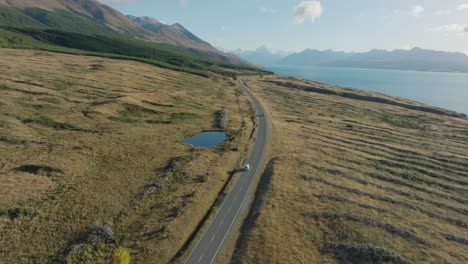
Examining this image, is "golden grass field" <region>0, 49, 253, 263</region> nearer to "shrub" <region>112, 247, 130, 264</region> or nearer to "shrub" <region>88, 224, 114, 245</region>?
"shrub" <region>112, 247, 130, 264</region>

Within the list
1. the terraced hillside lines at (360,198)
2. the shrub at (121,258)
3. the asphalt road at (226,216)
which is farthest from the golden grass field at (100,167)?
the terraced hillside lines at (360,198)

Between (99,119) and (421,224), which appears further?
(99,119)

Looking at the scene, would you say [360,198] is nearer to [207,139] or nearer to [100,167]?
[207,139]

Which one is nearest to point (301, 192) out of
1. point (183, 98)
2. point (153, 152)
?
point (153, 152)

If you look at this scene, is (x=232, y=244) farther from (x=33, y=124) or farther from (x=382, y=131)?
(x=382, y=131)

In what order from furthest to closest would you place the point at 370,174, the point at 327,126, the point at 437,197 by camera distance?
the point at 327,126 → the point at 370,174 → the point at 437,197

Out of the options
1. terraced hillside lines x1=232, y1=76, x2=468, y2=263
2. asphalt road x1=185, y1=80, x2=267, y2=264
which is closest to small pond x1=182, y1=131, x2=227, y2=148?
asphalt road x1=185, y1=80, x2=267, y2=264

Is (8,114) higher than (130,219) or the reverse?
higher
